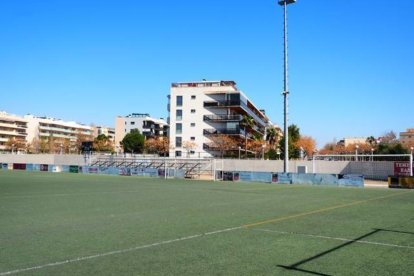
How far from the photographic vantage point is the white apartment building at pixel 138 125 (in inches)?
5674

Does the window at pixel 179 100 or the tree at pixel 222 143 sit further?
the window at pixel 179 100

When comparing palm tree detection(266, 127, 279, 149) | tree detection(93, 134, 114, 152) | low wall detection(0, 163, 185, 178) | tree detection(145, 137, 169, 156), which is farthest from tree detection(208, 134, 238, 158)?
tree detection(93, 134, 114, 152)

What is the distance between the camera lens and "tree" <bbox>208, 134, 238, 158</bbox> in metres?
90.9

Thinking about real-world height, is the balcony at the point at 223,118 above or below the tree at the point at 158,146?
above

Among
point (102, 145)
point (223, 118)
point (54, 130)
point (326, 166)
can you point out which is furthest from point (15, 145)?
point (326, 166)

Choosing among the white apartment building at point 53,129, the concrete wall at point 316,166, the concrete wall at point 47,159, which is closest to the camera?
the concrete wall at point 316,166

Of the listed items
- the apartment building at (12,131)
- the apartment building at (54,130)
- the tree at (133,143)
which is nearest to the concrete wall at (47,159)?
the tree at (133,143)

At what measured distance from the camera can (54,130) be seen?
17338cm

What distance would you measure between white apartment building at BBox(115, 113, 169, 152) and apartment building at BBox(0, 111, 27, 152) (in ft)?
103

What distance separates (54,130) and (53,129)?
2.48ft

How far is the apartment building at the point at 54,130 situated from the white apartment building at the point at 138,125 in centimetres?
1256

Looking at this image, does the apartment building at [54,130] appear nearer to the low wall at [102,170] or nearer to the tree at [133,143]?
the tree at [133,143]

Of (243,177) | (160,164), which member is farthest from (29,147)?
(243,177)

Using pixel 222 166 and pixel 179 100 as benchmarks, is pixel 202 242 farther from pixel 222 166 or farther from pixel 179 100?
pixel 179 100
